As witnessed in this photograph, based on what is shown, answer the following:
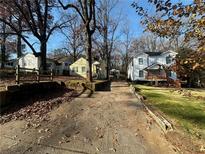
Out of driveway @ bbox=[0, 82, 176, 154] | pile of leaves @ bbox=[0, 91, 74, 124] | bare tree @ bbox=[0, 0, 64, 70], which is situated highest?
bare tree @ bbox=[0, 0, 64, 70]

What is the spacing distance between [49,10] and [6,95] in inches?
895

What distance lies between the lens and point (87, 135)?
6711 millimetres

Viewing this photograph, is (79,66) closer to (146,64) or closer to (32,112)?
(146,64)

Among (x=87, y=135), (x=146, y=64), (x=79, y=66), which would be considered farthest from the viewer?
(x=79, y=66)

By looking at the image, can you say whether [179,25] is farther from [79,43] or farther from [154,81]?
[79,43]

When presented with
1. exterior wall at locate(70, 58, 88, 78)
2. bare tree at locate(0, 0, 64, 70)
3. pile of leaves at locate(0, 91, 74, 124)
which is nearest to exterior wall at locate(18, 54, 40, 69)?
exterior wall at locate(70, 58, 88, 78)

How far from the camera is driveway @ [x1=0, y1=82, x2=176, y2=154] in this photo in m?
5.74

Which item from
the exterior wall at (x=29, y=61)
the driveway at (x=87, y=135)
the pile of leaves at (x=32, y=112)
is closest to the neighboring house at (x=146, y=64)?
the exterior wall at (x=29, y=61)

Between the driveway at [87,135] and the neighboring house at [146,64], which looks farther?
the neighboring house at [146,64]

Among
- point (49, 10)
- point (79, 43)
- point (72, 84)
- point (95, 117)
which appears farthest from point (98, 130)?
point (79, 43)

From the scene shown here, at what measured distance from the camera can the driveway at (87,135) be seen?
574cm

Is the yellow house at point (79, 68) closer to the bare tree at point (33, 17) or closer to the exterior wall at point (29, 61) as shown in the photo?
the exterior wall at point (29, 61)

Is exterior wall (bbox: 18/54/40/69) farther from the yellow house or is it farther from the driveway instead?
the driveway

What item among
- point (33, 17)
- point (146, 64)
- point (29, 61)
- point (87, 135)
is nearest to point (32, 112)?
point (87, 135)
